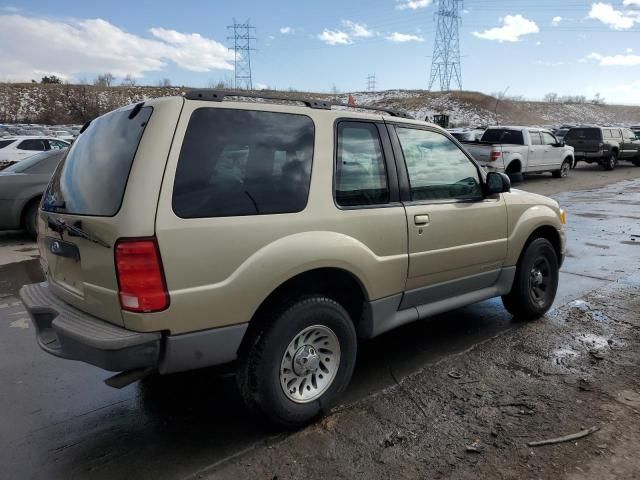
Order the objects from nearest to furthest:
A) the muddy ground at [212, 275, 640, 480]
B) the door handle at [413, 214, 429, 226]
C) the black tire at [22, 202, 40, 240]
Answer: the muddy ground at [212, 275, 640, 480], the door handle at [413, 214, 429, 226], the black tire at [22, 202, 40, 240]

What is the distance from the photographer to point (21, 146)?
15258 mm

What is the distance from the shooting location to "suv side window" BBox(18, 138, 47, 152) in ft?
50.1

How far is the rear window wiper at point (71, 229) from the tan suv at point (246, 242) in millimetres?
12

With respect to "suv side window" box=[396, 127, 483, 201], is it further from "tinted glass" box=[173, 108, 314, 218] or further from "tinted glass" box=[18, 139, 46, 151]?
"tinted glass" box=[18, 139, 46, 151]

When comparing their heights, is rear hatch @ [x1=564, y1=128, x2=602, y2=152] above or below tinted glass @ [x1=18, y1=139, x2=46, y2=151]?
above

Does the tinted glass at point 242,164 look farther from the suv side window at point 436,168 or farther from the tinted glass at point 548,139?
the tinted glass at point 548,139

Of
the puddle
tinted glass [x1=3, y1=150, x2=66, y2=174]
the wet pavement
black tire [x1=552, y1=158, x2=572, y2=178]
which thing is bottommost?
the wet pavement

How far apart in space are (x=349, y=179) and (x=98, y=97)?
72.1m

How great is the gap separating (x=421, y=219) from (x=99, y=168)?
6.81 ft

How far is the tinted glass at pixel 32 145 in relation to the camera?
15273mm

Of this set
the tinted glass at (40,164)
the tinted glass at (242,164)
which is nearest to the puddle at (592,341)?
the tinted glass at (242,164)

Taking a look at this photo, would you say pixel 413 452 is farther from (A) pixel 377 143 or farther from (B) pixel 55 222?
(B) pixel 55 222

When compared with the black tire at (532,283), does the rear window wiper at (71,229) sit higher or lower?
higher

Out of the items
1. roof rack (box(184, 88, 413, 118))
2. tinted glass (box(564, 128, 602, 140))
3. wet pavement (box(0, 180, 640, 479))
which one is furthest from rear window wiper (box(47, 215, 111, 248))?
tinted glass (box(564, 128, 602, 140))
